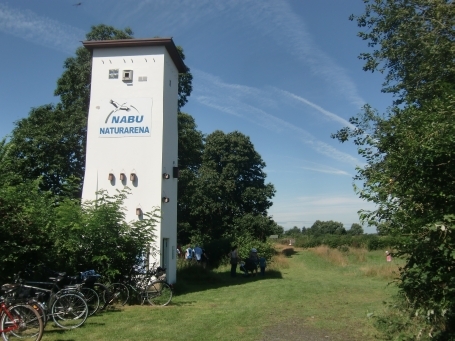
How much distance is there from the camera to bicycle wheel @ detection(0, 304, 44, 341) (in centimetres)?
720

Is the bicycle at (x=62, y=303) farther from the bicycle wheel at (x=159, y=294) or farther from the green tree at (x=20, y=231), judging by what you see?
the bicycle wheel at (x=159, y=294)

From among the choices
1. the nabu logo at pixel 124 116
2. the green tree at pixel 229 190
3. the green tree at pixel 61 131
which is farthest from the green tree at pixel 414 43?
the green tree at pixel 229 190

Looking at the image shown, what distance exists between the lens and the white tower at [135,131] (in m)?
15.8

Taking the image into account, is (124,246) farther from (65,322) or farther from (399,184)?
(399,184)

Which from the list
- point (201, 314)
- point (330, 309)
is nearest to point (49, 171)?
point (201, 314)

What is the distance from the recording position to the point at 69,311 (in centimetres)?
885

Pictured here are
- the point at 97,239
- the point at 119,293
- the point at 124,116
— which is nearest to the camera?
the point at 119,293

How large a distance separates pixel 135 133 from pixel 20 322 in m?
9.72

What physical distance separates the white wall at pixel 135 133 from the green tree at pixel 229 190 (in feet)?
62.0

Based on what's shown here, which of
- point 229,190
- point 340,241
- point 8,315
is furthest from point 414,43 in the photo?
point 340,241

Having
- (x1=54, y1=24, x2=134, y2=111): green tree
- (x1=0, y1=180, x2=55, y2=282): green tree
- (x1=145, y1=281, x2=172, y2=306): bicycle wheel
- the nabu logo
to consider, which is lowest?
(x1=145, y1=281, x2=172, y2=306): bicycle wheel

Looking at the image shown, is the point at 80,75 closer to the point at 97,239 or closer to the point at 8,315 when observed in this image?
the point at 97,239

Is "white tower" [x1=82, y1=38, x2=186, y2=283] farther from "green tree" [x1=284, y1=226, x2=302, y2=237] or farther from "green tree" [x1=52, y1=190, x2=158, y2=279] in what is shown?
"green tree" [x1=284, y1=226, x2=302, y2=237]

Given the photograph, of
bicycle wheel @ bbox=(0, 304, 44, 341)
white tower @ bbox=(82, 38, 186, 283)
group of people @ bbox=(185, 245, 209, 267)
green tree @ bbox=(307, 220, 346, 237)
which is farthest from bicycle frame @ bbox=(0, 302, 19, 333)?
green tree @ bbox=(307, 220, 346, 237)
